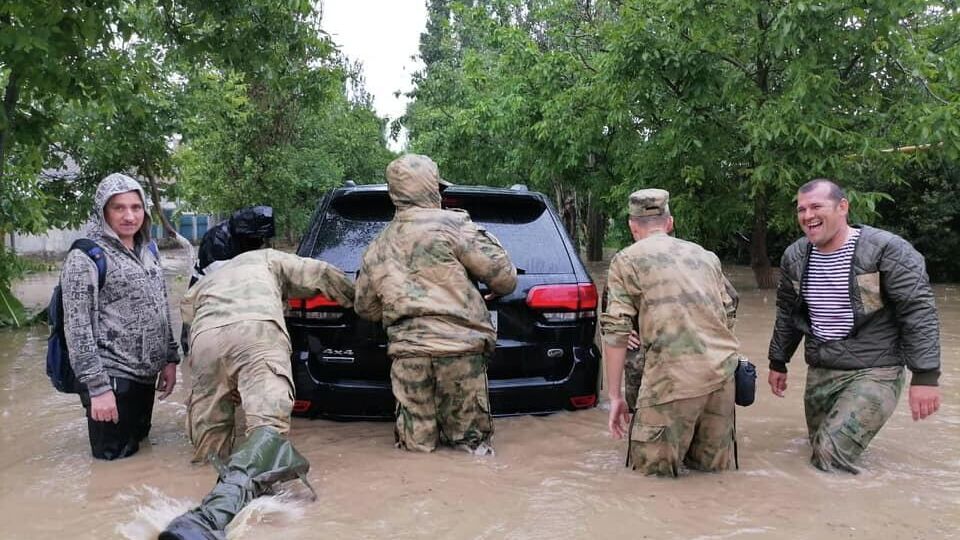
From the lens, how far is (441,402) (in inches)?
169

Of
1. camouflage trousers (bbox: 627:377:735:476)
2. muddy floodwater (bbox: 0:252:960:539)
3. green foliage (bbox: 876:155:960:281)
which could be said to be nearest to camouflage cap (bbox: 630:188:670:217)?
camouflage trousers (bbox: 627:377:735:476)

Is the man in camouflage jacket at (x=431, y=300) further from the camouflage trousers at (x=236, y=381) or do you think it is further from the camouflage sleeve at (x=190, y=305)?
the camouflage sleeve at (x=190, y=305)

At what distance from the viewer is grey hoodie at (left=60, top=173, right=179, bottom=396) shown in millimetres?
3996

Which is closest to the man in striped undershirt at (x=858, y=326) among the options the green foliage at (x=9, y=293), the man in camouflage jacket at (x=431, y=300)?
the man in camouflage jacket at (x=431, y=300)

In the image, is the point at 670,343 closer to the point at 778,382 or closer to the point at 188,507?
the point at 778,382

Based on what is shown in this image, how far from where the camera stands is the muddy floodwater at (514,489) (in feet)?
11.5

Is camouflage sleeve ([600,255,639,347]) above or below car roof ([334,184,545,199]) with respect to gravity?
below

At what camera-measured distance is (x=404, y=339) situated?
4.15 metres

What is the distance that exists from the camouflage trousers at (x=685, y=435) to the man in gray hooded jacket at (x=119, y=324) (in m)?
2.57

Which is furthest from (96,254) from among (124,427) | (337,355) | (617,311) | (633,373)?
(633,373)

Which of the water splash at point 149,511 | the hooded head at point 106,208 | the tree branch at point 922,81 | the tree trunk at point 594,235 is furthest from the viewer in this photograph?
the tree trunk at point 594,235

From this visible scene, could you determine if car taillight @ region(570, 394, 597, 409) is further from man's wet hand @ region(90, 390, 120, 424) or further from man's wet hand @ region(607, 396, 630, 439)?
man's wet hand @ region(90, 390, 120, 424)

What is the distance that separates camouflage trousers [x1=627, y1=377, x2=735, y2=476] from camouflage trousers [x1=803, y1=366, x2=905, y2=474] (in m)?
0.50

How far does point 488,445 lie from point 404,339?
799 mm
